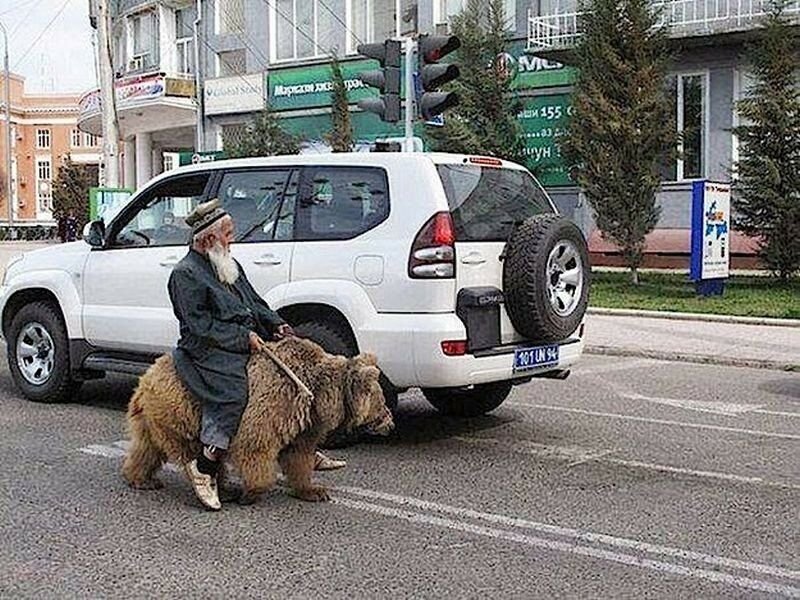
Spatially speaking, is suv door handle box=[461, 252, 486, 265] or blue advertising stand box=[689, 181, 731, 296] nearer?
suv door handle box=[461, 252, 486, 265]

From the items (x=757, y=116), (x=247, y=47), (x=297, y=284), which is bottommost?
(x=297, y=284)

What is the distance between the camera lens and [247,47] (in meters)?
35.2

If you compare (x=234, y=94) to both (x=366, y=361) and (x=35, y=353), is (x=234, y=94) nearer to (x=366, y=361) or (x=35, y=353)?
(x=35, y=353)

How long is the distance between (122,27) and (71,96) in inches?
2907

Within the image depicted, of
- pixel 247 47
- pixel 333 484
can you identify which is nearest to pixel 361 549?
pixel 333 484

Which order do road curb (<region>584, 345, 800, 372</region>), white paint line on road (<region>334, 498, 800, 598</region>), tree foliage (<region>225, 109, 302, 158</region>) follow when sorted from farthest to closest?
tree foliage (<region>225, 109, 302, 158</region>)
road curb (<region>584, 345, 800, 372</region>)
white paint line on road (<region>334, 498, 800, 598</region>)

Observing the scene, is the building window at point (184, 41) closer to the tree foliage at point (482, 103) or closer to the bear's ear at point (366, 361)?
the tree foliage at point (482, 103)

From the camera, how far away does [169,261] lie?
8.67 meters

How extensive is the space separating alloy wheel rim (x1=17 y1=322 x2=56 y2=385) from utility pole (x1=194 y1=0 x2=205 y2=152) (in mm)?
27312

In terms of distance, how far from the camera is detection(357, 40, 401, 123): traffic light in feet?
46.3

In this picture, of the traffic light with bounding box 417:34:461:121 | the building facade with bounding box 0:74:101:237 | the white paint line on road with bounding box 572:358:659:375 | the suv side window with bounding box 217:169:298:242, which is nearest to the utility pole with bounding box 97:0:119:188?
the traffic light with bounding box 417:34:461:121

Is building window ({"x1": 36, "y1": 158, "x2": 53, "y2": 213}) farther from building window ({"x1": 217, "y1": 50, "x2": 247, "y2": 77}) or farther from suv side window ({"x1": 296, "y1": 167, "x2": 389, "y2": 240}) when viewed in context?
suv side window ({"x1": 296, "y1": 167, "x2": 389, "y2": 240})

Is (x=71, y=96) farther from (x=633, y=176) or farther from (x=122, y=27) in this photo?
(x=633, y=176)

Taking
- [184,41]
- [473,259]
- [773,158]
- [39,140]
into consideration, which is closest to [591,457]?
[473,259]
